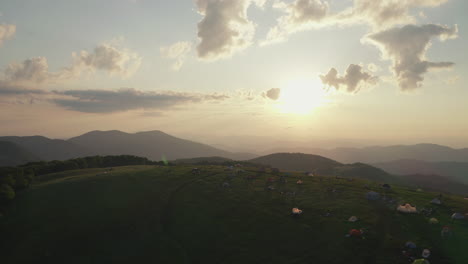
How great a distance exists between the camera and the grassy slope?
62281 millimetres

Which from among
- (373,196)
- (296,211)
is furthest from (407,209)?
(296,211)

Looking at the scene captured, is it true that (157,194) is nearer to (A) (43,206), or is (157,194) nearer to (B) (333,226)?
(A) (43,206)

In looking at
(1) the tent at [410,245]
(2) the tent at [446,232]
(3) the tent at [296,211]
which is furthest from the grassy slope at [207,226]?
(3) the tent at [296,211]

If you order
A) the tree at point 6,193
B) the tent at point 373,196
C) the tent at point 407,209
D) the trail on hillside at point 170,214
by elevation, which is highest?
the tree at point 6,193

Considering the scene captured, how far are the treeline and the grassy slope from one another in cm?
499

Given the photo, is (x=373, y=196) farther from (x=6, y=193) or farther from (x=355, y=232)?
(x=6, y=193)

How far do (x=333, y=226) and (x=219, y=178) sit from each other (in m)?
62.3

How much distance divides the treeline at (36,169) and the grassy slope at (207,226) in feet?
16.4

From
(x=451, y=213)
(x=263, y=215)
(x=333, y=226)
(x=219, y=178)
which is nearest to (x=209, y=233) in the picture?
(x=263, y=215)

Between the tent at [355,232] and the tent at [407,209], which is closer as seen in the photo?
the tent at [355,232]

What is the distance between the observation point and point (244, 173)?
137 meters

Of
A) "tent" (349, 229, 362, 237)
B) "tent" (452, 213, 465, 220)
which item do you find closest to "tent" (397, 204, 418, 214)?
"tent" (452, 213, 465, 220)

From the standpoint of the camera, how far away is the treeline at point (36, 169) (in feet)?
305

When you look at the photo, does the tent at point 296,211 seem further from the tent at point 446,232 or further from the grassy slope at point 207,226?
the tent at point 446,232
